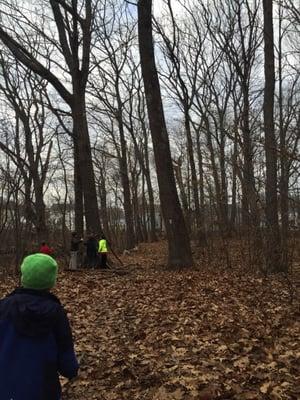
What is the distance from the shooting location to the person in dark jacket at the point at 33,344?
3.02 metres

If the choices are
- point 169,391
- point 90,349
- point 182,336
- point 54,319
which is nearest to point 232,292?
point 182,336

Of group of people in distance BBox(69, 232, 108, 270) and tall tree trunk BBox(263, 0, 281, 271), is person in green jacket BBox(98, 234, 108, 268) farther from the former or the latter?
tall tree trunk BBox(263, 0, 281, 271)

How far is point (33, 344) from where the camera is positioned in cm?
308

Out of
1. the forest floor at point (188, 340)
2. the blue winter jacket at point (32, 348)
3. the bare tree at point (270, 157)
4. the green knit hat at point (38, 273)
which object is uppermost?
the bare tree at point (270, 157)

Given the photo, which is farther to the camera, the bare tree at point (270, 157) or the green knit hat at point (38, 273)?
the bare tree at point (270, 157)

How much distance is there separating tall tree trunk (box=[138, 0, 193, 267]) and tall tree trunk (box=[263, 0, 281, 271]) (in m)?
2.93

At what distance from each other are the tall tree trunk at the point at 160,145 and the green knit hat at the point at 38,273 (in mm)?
11499

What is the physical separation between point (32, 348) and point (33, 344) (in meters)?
0.02

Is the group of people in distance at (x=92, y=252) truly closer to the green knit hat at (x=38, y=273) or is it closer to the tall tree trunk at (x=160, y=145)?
the tall tree trunk at (x=160, y=145)

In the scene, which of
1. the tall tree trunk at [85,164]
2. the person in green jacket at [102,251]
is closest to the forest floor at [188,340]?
the person in green jacket at [102,251]

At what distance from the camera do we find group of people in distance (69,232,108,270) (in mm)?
18094

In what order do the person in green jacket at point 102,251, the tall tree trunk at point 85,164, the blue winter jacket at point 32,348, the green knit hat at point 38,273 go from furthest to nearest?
the tall tree trunk at point 85,164
the person in green jacket at point 102,251
the green knit hat at point 38,273
the blue winter jacket at point 32,348

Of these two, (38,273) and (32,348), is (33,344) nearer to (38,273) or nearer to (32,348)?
(32,348)

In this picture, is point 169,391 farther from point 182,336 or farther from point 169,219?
point 169,219
